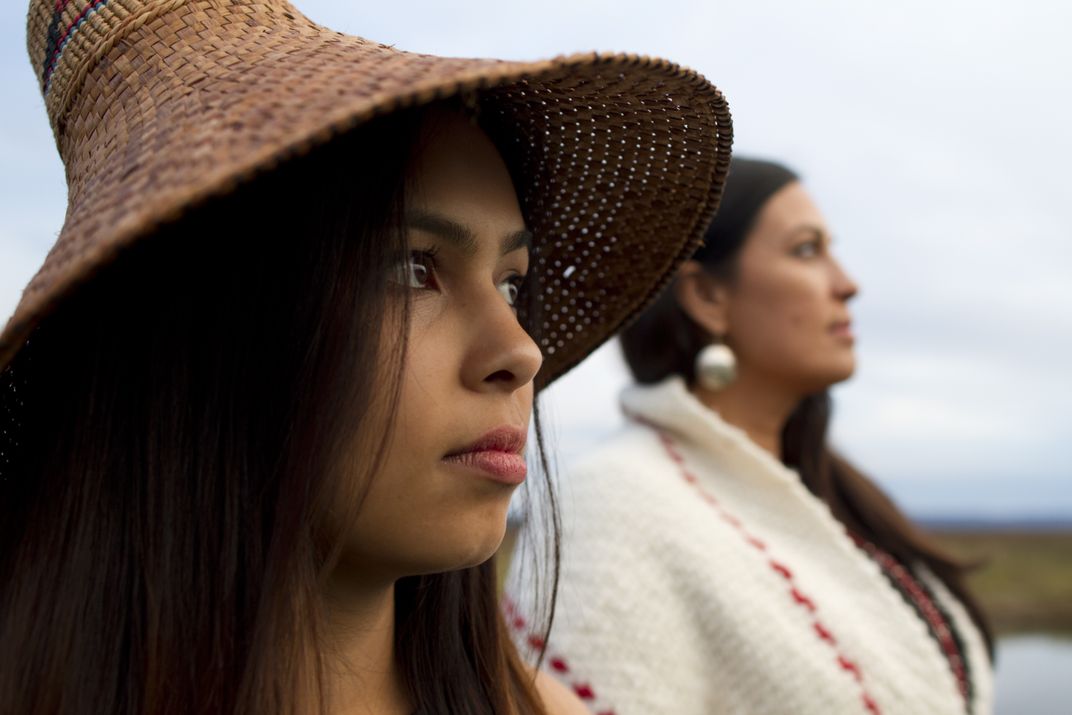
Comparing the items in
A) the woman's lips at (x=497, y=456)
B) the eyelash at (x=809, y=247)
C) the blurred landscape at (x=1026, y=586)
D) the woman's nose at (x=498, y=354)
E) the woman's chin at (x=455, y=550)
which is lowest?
the blurred landscape at (x=1026, y=586)

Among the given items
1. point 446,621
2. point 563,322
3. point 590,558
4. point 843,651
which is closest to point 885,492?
point 843,651

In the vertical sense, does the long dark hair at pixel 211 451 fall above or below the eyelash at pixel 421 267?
below

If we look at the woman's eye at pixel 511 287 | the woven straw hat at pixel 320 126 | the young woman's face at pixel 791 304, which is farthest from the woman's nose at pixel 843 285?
the woman's eye at pixel 511 287

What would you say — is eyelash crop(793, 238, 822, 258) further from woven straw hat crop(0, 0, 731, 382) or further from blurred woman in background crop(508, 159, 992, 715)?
woven straw hat crop(0, 0, 731, 382)

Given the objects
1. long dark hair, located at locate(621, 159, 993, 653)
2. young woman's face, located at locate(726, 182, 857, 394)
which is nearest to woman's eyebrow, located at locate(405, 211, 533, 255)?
long dark hair, located at locate(621, 159, 993, 653)

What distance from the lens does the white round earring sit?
2.10 meters

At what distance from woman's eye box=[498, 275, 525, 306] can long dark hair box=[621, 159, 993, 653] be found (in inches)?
36.1

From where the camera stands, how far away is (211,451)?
873 millimetres

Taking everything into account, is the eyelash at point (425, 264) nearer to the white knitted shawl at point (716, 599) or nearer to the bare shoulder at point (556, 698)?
the bare shoulder at point (556, 698)

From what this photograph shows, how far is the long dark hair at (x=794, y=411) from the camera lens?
2.17m

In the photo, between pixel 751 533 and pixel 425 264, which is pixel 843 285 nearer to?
pixel 751 533

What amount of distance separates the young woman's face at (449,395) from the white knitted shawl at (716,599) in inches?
27.9

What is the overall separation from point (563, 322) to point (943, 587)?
1.27m

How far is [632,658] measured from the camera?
163 centimetres
